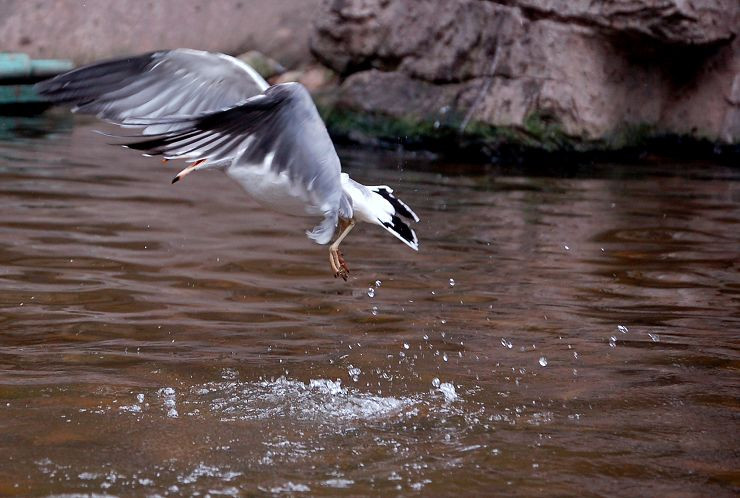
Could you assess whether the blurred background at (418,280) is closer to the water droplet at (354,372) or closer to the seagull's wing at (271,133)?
the water droplet at (354,372)

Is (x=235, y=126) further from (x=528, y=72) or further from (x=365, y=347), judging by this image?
(x=528, y=72)

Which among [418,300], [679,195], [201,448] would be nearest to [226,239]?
[418,300]

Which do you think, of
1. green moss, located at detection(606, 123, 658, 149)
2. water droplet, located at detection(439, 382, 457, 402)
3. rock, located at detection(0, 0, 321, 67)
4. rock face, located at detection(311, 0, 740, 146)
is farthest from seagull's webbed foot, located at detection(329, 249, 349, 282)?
rock, located at detection(0, 0, 321, 67)

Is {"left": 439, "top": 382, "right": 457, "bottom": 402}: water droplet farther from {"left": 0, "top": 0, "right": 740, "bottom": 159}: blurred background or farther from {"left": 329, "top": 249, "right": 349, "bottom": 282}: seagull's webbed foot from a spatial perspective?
{"left": 0, "top": 0, "right": 740, "bottom": 159}: blurred background

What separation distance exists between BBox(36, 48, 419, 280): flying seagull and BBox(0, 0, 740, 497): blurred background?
0.61 m

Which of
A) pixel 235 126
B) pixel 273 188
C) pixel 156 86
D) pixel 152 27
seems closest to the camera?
pixel 235 126

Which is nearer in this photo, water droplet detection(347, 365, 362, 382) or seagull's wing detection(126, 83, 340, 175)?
seagull's wing detection(126, 83, 340, 175)

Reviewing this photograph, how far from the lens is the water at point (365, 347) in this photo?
124 inches

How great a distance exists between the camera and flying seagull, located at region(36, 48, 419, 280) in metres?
3.74

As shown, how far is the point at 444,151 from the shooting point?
9.75m

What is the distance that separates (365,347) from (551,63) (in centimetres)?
526

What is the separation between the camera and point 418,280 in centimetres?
549

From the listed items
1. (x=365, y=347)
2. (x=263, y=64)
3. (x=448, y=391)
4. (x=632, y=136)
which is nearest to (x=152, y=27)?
(x=263, y=64)

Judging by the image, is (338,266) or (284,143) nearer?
(284,143)
